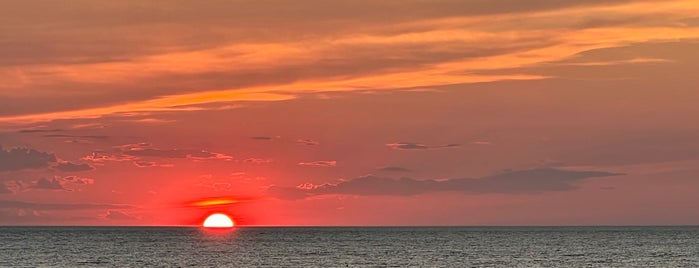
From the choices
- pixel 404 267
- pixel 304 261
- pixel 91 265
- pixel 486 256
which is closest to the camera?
pixel 404 267

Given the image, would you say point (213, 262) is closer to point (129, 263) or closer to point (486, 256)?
point (129, 263)

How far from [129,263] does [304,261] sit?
2401 centimetres

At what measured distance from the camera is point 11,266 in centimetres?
13725

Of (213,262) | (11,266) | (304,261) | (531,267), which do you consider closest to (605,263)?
(531,267)

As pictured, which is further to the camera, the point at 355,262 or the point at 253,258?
the point at 253,258

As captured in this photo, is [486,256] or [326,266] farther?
[486,256]

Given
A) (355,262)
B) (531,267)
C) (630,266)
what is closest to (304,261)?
(355,262)

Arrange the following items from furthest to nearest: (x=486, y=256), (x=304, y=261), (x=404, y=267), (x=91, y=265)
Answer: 1. (x=486, y=256)
2. (x=304, y=261)
3. (x=91, y=265)
4. (x=404, y=267)

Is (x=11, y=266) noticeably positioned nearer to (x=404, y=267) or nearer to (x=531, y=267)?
(x=404, y=267)

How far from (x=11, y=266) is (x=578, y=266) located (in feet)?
234

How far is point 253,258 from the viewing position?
161 meters

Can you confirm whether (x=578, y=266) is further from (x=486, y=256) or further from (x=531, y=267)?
(x=486, y=256)

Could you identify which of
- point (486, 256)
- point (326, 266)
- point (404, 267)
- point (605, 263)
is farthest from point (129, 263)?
point (605, 263)

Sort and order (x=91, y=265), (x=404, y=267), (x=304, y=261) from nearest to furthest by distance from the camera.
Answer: (x=404, y=267)
(x=91, y=265)
(x=304, y=261)
